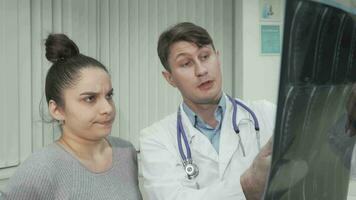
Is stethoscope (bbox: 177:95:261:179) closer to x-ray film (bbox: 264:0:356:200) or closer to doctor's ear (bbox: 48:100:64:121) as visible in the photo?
doctor's ear (bbox: 48:100:64:121)

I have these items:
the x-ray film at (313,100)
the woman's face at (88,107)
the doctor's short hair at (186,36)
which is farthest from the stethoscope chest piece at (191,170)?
the x-ray film at (313,100)

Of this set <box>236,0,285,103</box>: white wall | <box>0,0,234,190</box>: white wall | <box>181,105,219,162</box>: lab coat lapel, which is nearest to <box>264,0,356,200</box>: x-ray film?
<box>181,105,219,162</box>: lab coat lapel

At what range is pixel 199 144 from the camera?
1.42 m

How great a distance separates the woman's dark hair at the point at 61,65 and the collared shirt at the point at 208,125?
1.20 ft

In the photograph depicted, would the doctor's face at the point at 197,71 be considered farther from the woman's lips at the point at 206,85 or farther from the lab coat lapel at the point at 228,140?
the lab coat lapel at the point at 228,140

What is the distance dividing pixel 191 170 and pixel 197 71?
34 cm

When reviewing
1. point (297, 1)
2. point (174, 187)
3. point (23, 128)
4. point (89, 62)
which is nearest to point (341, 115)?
point (297, 1)

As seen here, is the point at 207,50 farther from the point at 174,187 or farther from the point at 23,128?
the point at 23,128

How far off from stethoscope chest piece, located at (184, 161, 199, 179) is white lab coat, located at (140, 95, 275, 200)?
0.01 m

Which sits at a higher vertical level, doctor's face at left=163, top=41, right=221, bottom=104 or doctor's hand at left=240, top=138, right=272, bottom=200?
doctor's face at left=163, top=41, right=221, bottom=104

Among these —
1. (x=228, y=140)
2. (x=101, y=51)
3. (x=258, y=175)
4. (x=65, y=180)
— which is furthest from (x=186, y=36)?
(x=101, y=51)

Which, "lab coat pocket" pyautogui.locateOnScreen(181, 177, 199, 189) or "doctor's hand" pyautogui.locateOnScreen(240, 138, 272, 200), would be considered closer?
"doctor's hand" pyautogui.locateOnScreen(240, 138, 272, 200)

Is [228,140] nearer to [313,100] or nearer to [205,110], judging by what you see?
[205,110]

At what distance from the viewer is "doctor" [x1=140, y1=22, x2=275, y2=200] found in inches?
52.2
